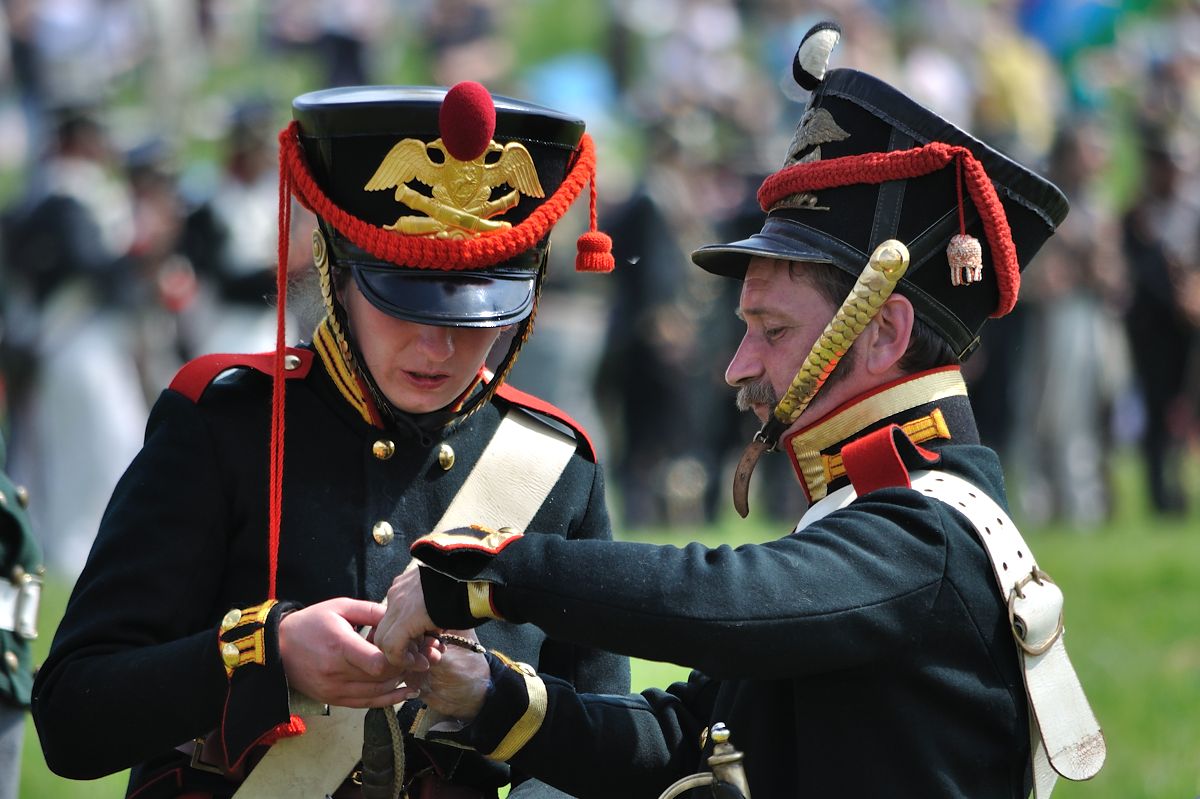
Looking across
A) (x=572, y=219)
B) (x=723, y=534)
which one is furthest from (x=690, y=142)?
(x=723, y=534)

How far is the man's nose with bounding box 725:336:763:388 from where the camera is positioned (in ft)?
11.5

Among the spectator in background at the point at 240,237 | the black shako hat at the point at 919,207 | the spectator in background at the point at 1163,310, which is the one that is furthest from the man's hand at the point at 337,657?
the spectator in background at the point at 1163,310

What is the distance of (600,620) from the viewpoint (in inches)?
119

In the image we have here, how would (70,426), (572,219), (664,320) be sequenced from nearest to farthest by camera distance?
1. (70,426)
2. (664,320)
3. (572,219)

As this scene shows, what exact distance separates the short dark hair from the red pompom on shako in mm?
616

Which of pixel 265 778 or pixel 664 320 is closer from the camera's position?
pixel 265 778

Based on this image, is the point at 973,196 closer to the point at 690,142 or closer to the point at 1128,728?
the point at 1128,728

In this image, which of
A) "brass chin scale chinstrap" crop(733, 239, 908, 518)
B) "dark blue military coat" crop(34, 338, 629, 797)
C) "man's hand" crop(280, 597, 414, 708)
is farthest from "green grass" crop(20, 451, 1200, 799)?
"brass chin scale chinstrap" crop(733, 239, 908, 518)

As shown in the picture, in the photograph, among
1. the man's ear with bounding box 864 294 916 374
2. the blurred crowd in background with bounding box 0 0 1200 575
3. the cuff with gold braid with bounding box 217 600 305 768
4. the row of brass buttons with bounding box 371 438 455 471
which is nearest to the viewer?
the cuff with gold braid with bounding box 217 600 305 768

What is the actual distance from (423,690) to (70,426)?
8724 millimetres

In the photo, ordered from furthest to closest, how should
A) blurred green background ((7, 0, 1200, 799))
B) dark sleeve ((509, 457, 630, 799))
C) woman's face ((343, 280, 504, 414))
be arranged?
blurred green background ((7, 0, 1200, 799))
dark sleeve ((509, 457, 630, 799))
woman's face ((343, 280, 504, 414))

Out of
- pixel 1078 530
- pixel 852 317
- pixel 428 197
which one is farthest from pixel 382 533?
pixel 1078 530

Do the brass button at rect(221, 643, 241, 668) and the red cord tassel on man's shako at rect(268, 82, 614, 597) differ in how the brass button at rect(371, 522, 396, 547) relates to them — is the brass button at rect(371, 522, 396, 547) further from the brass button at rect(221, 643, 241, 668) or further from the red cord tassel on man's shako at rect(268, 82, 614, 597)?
the brass button at rect(221, 643, 241, 668)

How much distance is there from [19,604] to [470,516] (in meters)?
1.15
